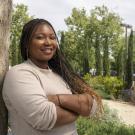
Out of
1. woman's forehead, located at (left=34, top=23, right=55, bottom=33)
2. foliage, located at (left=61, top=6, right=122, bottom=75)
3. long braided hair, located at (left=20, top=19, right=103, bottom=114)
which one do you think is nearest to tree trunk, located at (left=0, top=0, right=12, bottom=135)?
long braided hair, located at (left=20, top=19, right=103, bottom=114)

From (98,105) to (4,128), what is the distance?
0.61 meters

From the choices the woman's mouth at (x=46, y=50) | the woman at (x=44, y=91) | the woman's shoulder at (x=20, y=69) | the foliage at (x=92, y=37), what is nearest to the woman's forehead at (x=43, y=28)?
the woman at (x=44, y=91)

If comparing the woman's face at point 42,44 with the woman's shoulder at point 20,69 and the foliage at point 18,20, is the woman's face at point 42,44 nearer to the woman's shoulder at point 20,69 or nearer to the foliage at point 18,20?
the woman's shoulder at point 20,69

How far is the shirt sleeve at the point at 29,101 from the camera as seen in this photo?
8.38 ft

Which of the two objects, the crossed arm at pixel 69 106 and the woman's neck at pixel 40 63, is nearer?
the crossed arm at pixel 69 106

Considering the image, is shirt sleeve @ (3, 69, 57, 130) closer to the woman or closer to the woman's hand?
the woman

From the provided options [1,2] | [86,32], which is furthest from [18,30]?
[1,2]

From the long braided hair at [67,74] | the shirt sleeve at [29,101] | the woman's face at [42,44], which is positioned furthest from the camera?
the long braided hair at [67,74]

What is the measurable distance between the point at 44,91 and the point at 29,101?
0.20 meters

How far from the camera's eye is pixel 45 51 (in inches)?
112

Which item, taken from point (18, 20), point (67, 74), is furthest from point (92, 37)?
point (67, 74)

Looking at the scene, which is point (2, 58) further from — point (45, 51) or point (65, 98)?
point (65, 98)

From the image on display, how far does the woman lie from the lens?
8.42 feet

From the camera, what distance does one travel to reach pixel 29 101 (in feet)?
8.38
